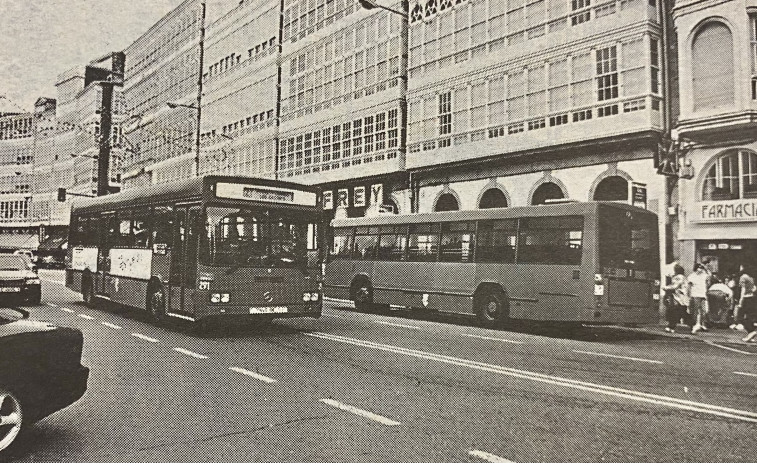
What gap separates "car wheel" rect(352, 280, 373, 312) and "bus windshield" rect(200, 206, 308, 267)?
7.12 metres

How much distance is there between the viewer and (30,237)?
7325 centimetres

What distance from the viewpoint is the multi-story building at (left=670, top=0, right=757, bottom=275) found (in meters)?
18.8

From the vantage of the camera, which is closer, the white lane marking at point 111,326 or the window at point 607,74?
the white lane marking at point 111,326

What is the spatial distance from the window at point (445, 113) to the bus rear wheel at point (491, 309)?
12778 mm

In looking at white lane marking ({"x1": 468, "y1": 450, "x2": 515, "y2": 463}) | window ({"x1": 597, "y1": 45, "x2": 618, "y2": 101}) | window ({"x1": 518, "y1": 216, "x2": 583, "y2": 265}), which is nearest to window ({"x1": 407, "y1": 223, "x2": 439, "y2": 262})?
window ({"x1": 518, "y1": 216, "x2": 583, "y2": 265})

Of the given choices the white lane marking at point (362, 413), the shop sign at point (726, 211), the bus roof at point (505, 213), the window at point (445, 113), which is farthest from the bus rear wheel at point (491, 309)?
the window at point (445, 113)

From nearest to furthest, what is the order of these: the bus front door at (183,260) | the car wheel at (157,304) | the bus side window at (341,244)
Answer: the bus front door at (183,260), the car wheel at (157,304), the bus side window at (341,244)

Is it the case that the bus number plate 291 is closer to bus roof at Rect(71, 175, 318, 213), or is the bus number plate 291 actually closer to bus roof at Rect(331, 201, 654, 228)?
bus roof at Rect(71, 175, 318, 213)

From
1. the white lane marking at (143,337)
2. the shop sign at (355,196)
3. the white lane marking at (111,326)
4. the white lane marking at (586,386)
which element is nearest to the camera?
the white lane marking at (586,386)

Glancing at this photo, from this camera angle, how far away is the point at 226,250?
39.0 ft

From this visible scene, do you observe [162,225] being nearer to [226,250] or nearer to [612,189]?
[226,250]

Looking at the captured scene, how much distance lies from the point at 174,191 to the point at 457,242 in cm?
753

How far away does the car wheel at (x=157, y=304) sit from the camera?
1312 centimetres

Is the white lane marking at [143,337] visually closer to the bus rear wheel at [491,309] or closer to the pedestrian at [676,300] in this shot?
the bus rear wheel at [491,309]
